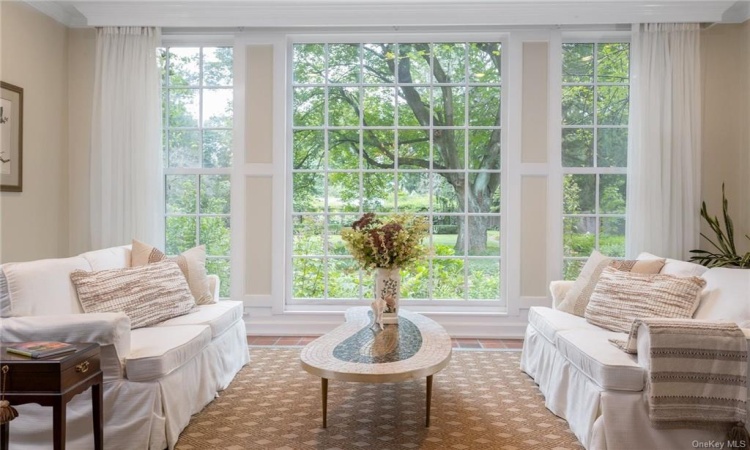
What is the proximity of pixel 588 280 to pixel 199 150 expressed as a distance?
3649 millimetres

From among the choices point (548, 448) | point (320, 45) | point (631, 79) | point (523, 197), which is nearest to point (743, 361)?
point (548, 448)

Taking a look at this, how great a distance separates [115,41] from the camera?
497cm

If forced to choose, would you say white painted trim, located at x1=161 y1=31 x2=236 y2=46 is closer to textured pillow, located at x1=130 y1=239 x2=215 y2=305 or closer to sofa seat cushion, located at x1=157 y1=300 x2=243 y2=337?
textured pillow, located at x1=130 y1=239 x2=215 y2=305

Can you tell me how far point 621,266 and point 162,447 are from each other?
298 cm

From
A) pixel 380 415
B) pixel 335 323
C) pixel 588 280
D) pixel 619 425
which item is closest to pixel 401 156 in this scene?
pixel 335 323

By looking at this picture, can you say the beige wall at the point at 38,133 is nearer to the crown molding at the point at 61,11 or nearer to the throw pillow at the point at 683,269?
the crown molding at the point at 61,11

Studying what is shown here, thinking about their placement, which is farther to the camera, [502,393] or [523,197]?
[523,197]

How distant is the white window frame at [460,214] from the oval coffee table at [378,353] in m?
1.70

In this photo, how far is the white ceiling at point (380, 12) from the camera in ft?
15.5

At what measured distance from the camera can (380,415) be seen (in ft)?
10.3

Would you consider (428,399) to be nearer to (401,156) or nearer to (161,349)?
(161,349)

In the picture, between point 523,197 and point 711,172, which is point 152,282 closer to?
point 523,197

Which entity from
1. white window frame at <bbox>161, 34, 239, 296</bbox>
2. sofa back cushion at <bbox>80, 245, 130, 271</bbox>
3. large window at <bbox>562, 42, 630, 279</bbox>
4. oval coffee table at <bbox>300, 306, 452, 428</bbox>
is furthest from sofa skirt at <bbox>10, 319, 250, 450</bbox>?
large window at <bbox>562, 42, 630, 279</bbox>

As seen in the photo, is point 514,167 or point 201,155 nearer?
point 514,167
